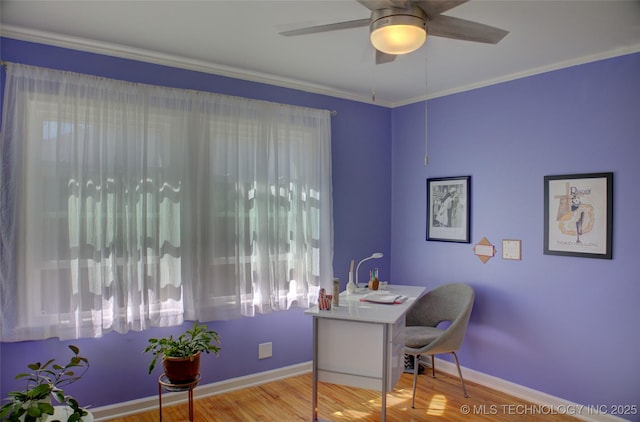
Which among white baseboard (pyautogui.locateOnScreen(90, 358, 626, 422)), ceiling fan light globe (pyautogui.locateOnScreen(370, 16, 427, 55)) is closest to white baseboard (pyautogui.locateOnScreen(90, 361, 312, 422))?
white baseboard (pyautogui.locateOnScreen(90, 358, 626, 422))

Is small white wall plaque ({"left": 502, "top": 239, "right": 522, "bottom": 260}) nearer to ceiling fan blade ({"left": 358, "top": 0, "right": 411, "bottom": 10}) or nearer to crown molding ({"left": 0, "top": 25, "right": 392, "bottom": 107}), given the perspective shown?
crown molding ({"left": 0, "top": 25, "right": 392, "bottom": 107})

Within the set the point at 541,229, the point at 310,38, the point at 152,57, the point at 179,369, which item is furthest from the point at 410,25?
the point at 179,369

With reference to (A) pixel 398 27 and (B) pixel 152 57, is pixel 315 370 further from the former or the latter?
(B) pixel 152 57

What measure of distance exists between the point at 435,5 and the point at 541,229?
7.22ft

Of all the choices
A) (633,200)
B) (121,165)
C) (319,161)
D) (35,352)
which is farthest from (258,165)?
(633,200)

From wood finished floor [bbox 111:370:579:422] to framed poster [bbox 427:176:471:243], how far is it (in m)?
1.31

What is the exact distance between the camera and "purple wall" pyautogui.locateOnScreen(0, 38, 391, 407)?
2816 mm

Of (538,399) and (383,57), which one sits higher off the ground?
(383,57)

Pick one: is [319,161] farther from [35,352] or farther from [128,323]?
[35,352]

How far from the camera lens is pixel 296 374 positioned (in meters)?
3.85

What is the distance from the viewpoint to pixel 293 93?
3.87 metres

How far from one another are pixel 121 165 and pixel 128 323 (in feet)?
3.58

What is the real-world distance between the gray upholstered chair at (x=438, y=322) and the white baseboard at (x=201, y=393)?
41.6 inches

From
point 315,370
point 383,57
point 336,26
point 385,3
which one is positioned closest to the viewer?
point 385,3
